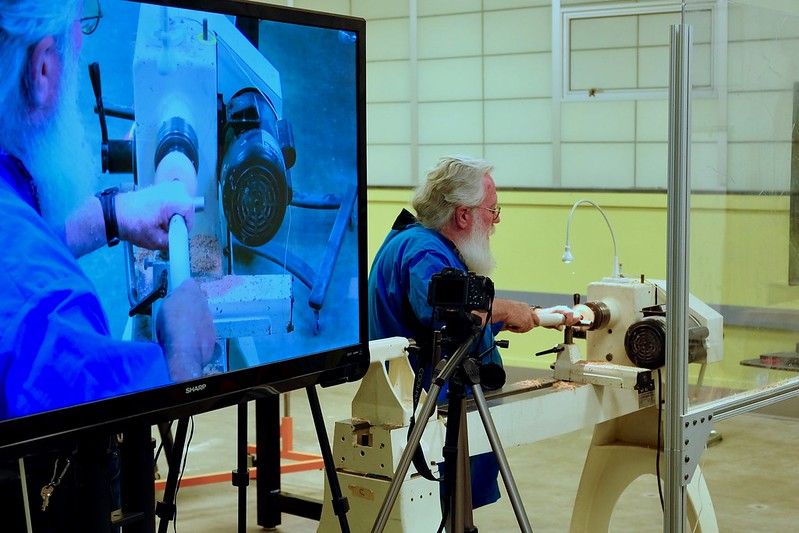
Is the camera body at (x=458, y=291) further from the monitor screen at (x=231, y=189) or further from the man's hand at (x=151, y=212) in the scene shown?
the man's hand at (x=151, y=212)

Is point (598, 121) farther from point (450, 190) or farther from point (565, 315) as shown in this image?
point (565, 315)

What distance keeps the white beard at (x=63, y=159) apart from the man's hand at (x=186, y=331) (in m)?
0.27

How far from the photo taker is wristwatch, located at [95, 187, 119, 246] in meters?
1.72

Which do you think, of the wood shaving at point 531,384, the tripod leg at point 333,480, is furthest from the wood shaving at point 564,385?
the tripod leg at point 333,480

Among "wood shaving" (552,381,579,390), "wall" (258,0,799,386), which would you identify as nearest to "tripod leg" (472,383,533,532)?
"wood shaving" (552,381,579,390)

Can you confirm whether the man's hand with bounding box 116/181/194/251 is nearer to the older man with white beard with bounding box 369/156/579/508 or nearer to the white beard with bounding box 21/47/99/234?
the white beard with bounding box 21/47/99/234

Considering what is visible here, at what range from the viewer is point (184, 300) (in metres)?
1.89

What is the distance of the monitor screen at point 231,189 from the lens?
171cm

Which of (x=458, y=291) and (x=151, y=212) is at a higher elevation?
(x=151, y=212)

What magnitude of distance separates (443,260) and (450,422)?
89cm

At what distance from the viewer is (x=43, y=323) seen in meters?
1.61

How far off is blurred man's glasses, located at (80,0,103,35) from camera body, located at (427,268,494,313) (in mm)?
889

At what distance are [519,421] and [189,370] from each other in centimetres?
106

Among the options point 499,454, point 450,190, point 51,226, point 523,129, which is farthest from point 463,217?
A: point 523,129
